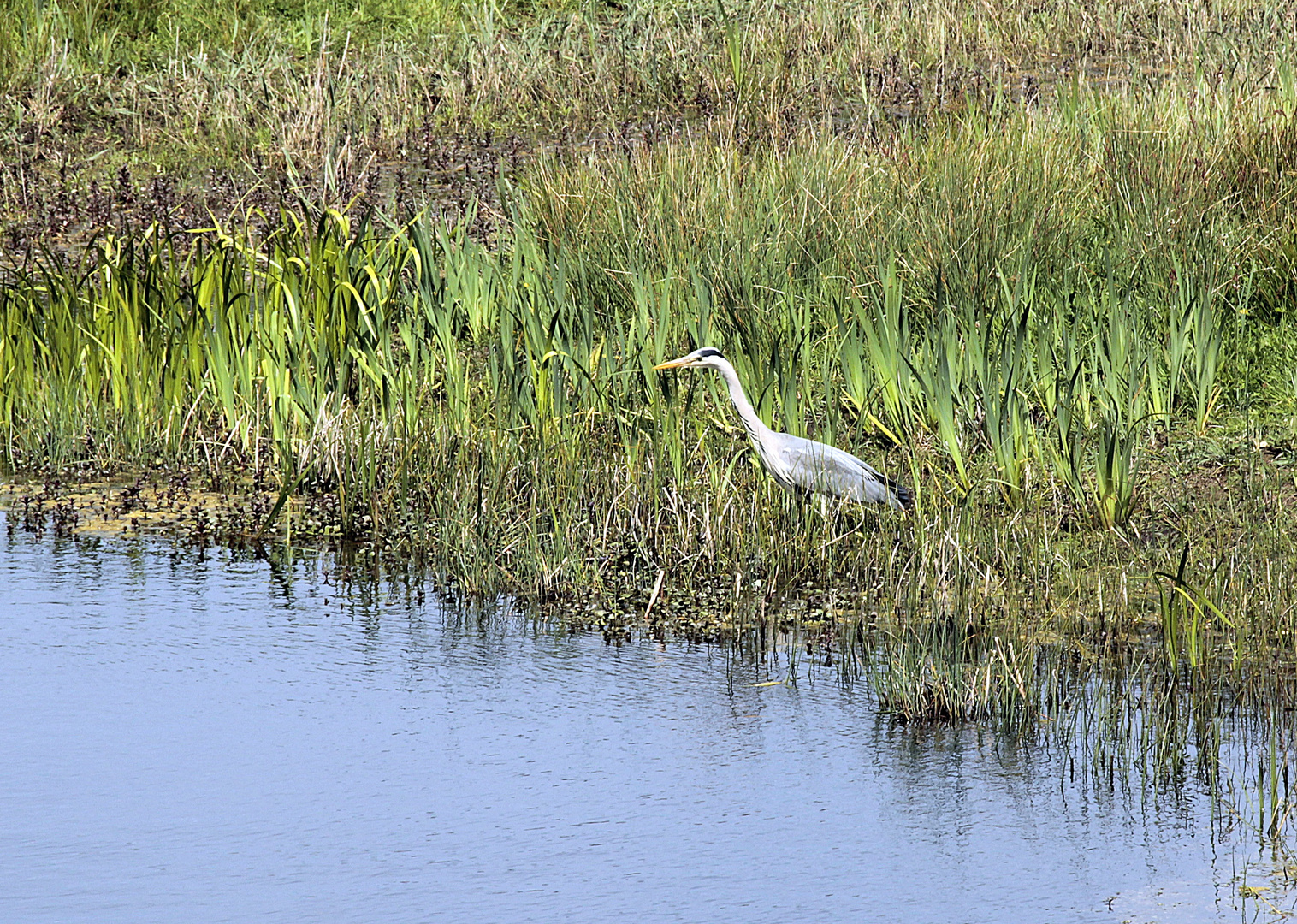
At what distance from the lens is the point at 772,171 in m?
8.39

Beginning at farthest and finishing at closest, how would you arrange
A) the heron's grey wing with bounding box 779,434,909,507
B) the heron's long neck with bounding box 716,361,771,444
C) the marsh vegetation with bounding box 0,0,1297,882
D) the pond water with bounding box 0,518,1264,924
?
the heron's long neck with bounding box 716,361,771,444 → the heron's grey wing with bounding box 779,434,909,507 → the marsh vegetation with bounding box 0,0,1297,882 → the pond water with bounding box 0,518,1264,924

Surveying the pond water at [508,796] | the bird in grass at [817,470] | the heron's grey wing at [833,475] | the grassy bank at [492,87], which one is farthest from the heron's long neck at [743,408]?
the grassy bank at [492,87]

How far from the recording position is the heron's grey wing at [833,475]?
584cm

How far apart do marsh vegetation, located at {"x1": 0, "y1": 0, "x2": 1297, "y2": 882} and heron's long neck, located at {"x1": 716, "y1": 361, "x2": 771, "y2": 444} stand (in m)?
0.18

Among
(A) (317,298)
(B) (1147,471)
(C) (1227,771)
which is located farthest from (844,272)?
(C) (1227,771)

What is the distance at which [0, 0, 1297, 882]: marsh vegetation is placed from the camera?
5.12 m

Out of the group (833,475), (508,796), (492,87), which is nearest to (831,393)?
(833,475)

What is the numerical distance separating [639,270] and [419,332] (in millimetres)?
1048

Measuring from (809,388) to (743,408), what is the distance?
0.86m

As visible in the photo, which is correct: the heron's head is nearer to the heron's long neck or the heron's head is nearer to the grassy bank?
the heron's long neck

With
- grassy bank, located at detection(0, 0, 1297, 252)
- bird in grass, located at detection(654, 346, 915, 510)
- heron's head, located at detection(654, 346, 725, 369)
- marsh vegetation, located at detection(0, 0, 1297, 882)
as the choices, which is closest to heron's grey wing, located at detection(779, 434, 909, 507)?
bird in grass, located at detection(654, 346, 915, 510)

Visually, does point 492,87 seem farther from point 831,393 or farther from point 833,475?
point 833,475

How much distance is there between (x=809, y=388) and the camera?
6867mm

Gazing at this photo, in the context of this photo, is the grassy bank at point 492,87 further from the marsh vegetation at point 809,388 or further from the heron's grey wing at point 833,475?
the heron's grey wing at point 833,475
